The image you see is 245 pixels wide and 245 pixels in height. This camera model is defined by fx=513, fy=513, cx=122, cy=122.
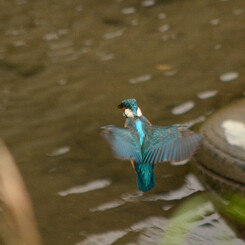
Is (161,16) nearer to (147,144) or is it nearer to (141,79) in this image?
(141,79)

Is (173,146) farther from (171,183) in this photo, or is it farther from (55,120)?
(55,120)

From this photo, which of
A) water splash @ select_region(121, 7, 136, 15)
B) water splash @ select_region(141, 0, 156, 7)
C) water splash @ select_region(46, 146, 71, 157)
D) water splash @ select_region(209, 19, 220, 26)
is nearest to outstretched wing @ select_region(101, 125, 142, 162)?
water splash @ select_region(46, 146, 71, 157)

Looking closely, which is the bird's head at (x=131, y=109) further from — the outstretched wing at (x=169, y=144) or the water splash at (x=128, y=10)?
the water splash at (x=128, y=10)

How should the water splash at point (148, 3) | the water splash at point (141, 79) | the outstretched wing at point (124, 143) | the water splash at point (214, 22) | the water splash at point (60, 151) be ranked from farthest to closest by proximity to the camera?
the water splash at point (148, 3)
the water splash at point (214, 22)
the water splash at point (141, 79)
the water splash at point (60, 151)
the outstretched wing at point (124, 143)

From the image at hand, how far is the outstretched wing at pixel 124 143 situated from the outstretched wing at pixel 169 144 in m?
0.04

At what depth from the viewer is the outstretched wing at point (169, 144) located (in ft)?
5.68

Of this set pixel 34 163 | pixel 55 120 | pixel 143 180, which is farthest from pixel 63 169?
pixel 143 180

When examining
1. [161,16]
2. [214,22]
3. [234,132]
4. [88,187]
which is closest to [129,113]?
[234,132]

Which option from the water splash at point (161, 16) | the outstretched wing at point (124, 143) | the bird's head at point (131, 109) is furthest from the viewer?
the water splash at point (161, 16)

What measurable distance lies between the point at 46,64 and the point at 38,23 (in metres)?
0.99

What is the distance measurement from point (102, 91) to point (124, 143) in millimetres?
2281

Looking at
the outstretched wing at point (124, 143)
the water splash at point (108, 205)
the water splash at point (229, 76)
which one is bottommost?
the water splash at point (108, 205)

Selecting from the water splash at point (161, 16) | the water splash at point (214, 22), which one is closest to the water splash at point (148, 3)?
the water splash at point (161, 16)

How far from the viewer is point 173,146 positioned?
1778 millimetres
